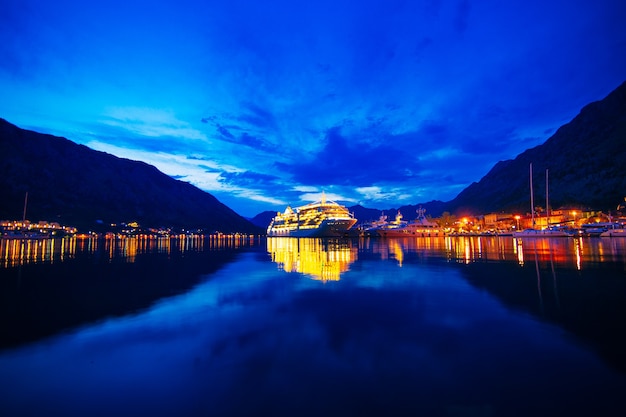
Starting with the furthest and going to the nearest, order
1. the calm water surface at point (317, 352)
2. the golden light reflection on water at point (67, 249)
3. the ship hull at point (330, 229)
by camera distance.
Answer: the ship hull at point (330, 229)
the golden light reflection on water at point (67, 249)
the calm water surface at point (317, 352)

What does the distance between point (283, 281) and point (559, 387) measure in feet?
44.4

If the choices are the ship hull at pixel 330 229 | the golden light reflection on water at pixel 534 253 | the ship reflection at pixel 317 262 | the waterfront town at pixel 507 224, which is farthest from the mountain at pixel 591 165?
the ship reflection at pixel 317 262

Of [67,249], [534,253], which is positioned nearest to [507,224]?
[534,253]

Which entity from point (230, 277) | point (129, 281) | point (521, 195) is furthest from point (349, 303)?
Answer: point (521, 195)

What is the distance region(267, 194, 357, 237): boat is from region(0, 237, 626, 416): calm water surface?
98.5 metres

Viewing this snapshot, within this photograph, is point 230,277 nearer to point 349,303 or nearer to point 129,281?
point 129,281

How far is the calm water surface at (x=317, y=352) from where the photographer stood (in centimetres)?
482

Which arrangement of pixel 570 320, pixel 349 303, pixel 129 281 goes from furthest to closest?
pixel 129 281 < pixel 349 303 < pixel 570 320

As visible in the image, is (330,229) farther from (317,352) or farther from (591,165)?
(591,165)

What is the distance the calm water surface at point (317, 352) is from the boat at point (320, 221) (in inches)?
3877

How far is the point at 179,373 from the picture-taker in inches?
234

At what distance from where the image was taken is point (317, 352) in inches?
276

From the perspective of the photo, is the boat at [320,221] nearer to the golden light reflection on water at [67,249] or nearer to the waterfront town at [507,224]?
the waterfront town at [507,224]

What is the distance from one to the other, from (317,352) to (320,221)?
108346mm
